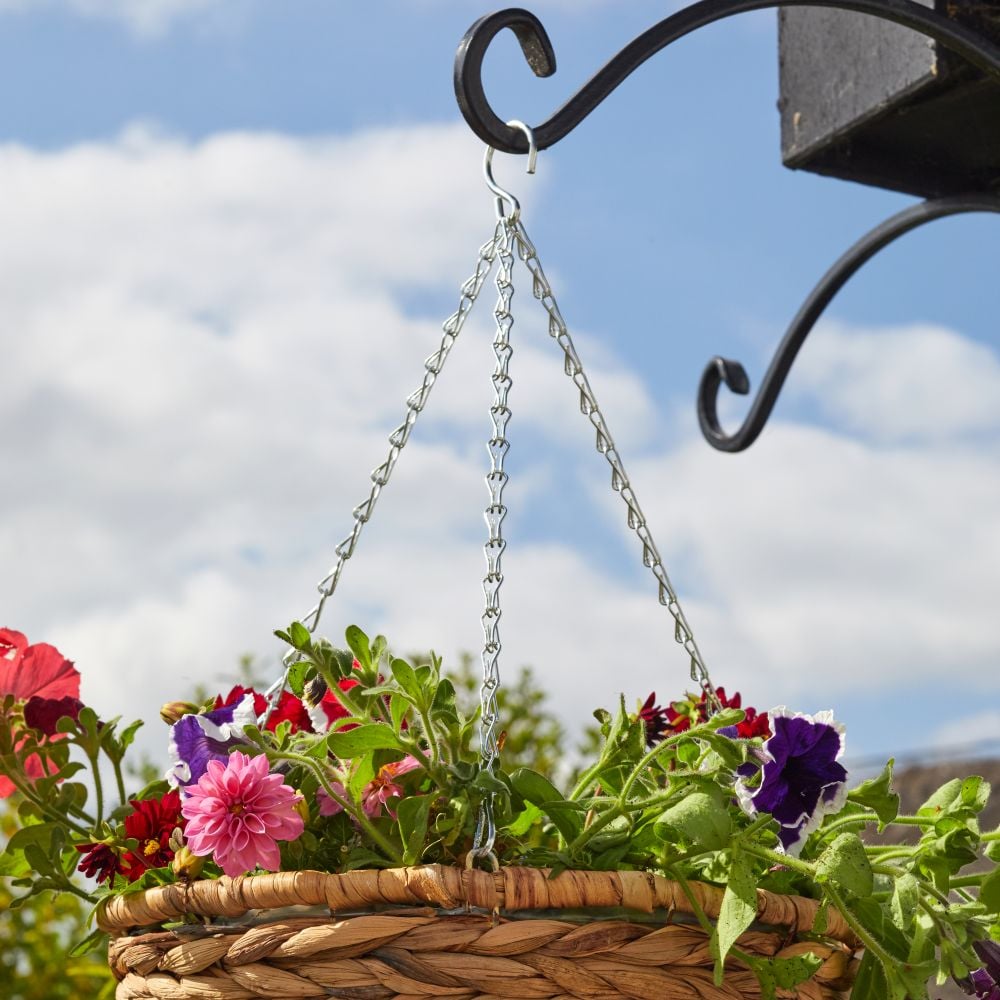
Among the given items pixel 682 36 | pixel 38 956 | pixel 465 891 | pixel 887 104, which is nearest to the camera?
pixel 465 891

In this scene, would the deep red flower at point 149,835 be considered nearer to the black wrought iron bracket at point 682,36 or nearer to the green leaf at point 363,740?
the green leaf at point 363,740

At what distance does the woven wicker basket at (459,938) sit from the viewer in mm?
633

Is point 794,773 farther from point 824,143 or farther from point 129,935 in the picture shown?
point 824,143

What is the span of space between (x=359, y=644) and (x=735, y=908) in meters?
0.25

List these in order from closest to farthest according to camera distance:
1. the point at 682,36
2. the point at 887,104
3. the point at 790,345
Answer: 1. the point at 682,36
2. the point at 887,104
3. the point at 790,345

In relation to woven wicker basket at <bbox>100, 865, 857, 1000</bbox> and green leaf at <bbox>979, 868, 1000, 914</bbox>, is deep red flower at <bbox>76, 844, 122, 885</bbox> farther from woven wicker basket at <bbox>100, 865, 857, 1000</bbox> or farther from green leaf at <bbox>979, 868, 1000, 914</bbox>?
green leaf at <bbox>979, 868, 1000, 914</bbox>

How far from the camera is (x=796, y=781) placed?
0.69 m

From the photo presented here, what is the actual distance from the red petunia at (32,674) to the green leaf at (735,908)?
484mm

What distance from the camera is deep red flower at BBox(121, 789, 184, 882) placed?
785 mm

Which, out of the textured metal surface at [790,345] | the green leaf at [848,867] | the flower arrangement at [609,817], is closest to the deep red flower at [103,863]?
the flower arrangement at [609,817]

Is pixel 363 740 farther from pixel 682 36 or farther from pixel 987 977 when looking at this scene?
pixel 682 36

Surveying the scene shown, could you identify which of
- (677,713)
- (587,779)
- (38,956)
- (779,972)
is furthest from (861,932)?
(38,956)

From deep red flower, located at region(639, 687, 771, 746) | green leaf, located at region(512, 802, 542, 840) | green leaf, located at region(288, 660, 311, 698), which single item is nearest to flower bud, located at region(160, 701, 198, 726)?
green leaf, located at region(288, 660, 311, 698)

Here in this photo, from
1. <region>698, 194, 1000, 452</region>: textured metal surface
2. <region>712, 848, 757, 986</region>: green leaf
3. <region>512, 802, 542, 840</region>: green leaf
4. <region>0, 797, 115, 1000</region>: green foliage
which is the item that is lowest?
<region>0, 797, 115, 1000</region>: green foliage
